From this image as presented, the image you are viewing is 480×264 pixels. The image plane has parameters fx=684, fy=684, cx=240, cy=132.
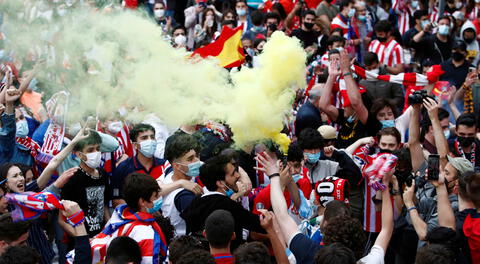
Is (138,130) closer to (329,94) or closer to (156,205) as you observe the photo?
(156,205)

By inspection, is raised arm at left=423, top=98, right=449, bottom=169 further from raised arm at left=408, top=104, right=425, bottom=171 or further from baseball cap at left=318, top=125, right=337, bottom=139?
baseball cap at left=318, top=125, right=337, bottom=139

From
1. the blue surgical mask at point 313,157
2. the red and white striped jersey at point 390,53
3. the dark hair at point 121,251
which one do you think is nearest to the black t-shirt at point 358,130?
the blue surgical mask at point 313,157

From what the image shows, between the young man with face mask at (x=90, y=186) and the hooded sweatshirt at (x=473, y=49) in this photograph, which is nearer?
the young man with face mask at (x=90, y=186)

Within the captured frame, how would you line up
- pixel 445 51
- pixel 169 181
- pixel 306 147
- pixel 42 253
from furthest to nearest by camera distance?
pixel 445 51
pixel 306 147
pixel 169 181
pixel 42 253

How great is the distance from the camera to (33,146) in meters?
8.38

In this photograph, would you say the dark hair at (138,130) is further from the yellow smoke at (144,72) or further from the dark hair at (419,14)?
the dark hair at (419,14)

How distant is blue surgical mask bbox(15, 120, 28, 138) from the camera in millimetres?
8406

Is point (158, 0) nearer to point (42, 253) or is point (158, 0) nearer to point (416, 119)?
point (416, 119)

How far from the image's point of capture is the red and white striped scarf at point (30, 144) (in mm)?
8336

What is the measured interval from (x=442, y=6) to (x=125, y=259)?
11.5 m

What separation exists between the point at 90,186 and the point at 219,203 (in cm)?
183

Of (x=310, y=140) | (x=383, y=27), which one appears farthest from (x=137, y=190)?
(x=383, y=27)

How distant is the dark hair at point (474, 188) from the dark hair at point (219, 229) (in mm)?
2159

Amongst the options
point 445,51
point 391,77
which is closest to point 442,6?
point 445,51
